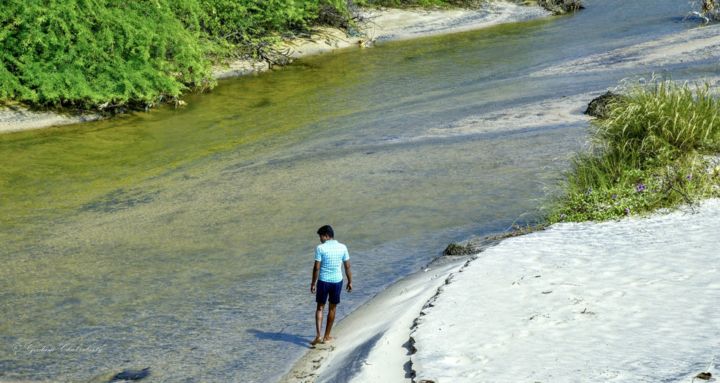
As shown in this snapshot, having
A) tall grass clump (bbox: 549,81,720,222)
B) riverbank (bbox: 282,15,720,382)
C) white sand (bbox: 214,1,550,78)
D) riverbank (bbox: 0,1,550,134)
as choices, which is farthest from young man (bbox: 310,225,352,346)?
white sand (bbox: 214,1,550,78)

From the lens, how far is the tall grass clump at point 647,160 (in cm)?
1142

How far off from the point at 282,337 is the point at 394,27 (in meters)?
31.5

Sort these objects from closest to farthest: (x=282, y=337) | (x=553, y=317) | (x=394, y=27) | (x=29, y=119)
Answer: (x=553, y=317)
(x=282, y=337)
(x=29, y=119)
(x=394, y=27)

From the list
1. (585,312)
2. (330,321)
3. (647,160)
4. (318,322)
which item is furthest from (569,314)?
(647,160)

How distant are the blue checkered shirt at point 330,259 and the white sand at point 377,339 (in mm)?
618

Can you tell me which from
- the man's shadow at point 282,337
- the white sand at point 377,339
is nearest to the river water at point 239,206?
the man's shadow at point 282,337

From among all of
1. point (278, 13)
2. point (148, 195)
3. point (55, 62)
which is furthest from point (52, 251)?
point (278, 13)

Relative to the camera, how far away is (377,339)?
793cm

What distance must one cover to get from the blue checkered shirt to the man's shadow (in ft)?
2.37

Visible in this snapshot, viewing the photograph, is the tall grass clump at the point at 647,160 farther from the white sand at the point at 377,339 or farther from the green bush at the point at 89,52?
the green bush at the point at 89,52

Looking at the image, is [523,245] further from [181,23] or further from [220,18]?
[220,18]

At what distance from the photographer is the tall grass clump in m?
11.4

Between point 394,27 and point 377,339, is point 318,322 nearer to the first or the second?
point 377,339

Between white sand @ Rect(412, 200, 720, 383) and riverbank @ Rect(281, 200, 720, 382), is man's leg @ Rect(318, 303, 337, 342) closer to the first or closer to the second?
riverbank @ Rect(281, 200, 720, 382)
